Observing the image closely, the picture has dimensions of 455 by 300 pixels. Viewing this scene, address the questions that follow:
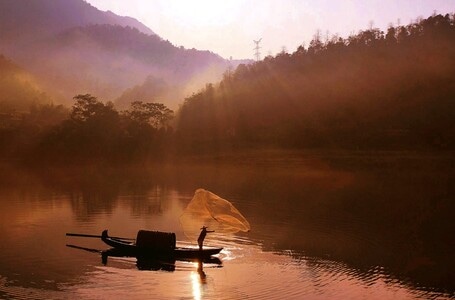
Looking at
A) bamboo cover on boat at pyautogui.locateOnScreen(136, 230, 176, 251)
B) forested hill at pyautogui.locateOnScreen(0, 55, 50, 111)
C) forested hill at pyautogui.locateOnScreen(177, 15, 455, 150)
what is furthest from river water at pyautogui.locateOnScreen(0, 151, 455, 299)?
forested hill at pyautogui.locateOnScreen(0, 55, 50, 111)

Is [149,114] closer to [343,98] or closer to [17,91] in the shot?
[343,98]

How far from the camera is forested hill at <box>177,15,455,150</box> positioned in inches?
3300

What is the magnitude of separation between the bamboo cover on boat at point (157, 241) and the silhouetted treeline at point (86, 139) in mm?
58287

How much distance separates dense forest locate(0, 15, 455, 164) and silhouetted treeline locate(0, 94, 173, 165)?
0.13 m

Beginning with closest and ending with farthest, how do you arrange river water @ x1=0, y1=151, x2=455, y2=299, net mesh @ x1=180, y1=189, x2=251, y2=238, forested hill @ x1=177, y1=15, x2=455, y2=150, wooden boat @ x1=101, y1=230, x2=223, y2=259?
river water @ x1=0, y1=151, x2=455, y2=299, wooden boat @ x1=101, y1=230, x2=223, y2=259, net mesh @ x1=180, y1=189, x2=251, y2=238, forested hill @ x1=177, y1=15, x2=455, y2=150

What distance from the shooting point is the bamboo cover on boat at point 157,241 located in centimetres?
2086

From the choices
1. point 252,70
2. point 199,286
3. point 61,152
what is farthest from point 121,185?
point 252,70

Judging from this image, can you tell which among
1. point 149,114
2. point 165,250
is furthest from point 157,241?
point 149,114

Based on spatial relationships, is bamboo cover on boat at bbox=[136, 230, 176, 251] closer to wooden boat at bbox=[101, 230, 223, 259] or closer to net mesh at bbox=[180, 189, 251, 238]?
wooden boat at bbox=[101, 230, 223, 259]

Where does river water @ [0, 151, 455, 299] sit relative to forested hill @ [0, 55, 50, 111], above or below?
below

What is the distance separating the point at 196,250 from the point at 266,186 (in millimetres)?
31261

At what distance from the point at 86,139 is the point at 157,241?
59.3 m

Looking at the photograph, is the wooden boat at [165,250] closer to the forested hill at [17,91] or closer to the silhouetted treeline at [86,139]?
the silhouetted treeline at [86,139]

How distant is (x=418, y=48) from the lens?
357 ft
